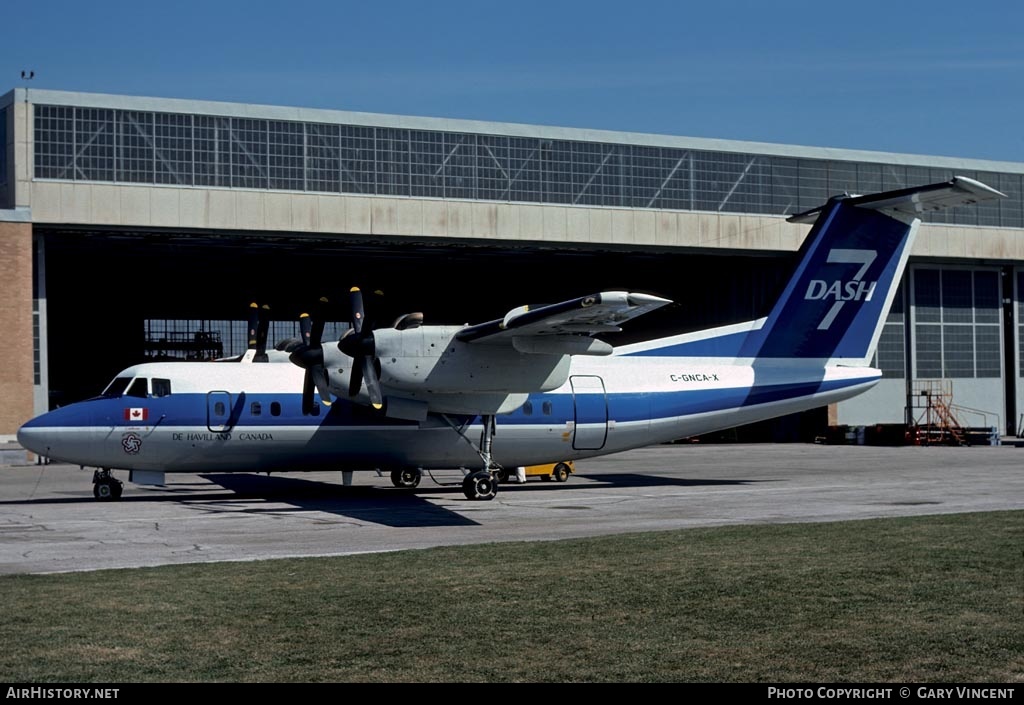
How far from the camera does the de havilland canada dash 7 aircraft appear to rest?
25422 millimetres

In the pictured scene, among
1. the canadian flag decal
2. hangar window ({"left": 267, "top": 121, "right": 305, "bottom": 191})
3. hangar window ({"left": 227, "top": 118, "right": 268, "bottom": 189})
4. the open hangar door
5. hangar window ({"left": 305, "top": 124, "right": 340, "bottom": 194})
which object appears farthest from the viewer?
the open hangar door

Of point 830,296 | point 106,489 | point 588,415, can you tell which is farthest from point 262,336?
point 830,296

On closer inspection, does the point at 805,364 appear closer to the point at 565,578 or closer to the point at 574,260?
the point at 565,578

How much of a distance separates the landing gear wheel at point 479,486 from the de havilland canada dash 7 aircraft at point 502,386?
0.03 meters

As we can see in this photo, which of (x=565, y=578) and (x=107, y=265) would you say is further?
(x=107, y=265)

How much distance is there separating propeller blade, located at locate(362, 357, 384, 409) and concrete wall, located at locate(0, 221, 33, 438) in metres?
24.7

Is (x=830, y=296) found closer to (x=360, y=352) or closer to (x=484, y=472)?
(x=484, y=472)

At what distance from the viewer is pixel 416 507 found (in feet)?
84.0

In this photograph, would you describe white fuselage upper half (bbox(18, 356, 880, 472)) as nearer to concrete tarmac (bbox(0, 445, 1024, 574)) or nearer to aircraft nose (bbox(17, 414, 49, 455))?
aircraft nose (bbox(17, 414, 49, 455))

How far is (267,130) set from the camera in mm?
47562

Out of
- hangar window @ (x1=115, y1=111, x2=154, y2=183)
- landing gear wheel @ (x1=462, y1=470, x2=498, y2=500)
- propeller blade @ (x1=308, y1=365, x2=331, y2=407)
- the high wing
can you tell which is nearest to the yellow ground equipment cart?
landing gear wheel @ (x1=462, y1=470, x2=498, y2=500)

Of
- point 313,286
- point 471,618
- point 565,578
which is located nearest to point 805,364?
point 565,578

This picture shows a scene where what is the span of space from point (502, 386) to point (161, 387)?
320 inches
